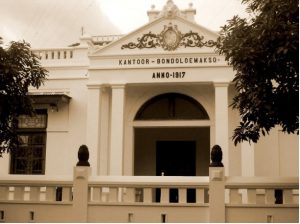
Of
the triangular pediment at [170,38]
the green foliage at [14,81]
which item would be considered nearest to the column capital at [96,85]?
the triangular pediment at [170,38]

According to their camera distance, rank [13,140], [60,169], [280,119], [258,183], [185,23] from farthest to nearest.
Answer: [60,169]
[185,23]
[13,140]
[258,183]
[280,119]

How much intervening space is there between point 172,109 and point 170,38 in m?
2.54

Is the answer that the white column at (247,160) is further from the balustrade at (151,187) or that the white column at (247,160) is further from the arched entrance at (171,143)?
the balustrade at (151,187)

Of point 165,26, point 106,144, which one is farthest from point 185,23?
point 106,144

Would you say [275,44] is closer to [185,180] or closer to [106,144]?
[185,180]

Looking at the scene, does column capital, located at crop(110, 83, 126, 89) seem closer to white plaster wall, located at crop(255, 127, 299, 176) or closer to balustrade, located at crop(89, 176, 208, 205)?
white plaster wall, located at crop(255, 127, 299, 176)

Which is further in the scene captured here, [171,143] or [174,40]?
[171,143]

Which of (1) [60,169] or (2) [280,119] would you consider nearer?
(2) [280,119]

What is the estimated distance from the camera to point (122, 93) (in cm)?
1530

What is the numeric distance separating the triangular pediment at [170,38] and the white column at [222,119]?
4.19 ft

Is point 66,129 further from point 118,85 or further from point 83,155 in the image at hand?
point 83,155

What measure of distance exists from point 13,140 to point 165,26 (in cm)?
726

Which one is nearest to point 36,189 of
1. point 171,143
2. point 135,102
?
point 135,102

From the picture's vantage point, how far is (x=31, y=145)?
17281mm
